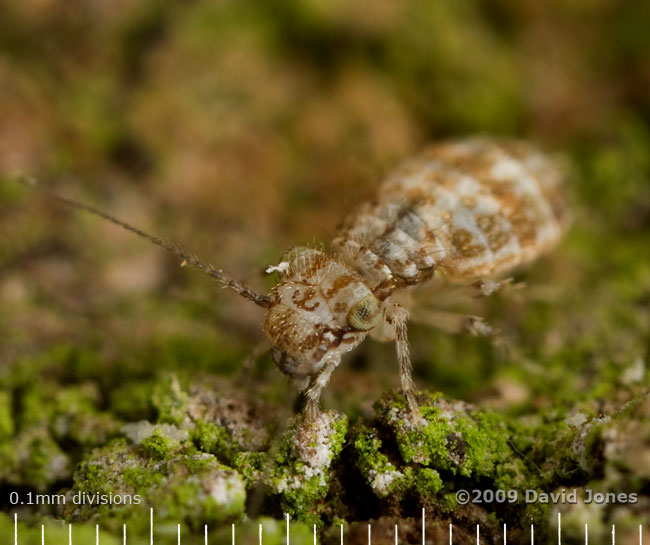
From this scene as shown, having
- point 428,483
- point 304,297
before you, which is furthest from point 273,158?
point 428,483

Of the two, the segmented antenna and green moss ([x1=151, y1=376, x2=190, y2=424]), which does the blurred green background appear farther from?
the segmented antenna

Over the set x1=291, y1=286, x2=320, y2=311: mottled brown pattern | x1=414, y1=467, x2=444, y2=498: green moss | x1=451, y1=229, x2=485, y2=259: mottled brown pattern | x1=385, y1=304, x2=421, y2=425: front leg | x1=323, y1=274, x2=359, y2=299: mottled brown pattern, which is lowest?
x1=414, y1=467, x2=444, y2=498: green moss

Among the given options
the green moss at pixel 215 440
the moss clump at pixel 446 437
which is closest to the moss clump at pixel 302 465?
the green moss at pixel 215 440

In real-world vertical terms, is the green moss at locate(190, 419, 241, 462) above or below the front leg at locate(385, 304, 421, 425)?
below

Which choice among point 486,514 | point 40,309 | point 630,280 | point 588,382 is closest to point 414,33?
point 630,280

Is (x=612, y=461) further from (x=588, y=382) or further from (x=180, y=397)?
(x=180, y=397)

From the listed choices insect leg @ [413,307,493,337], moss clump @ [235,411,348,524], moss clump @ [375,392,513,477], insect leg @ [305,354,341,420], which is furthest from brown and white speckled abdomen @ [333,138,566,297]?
moss clump @ [235,411,348,524]

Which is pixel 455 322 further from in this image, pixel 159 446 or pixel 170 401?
pixel 159 446
